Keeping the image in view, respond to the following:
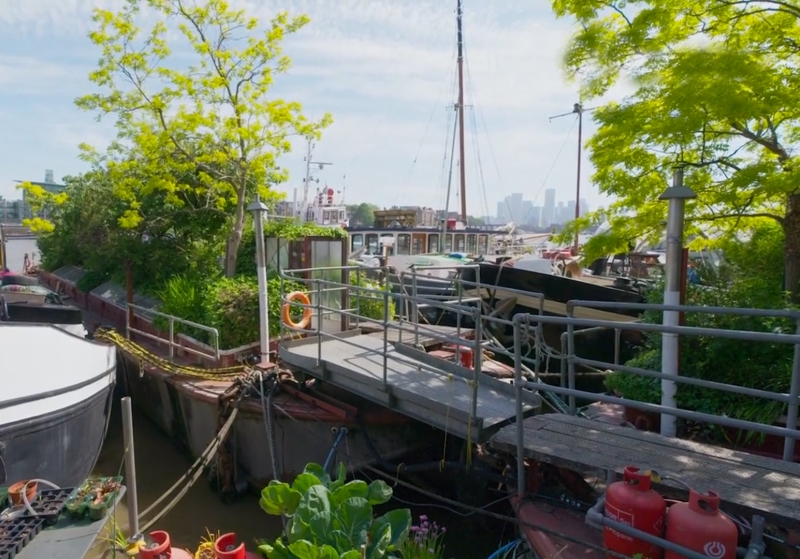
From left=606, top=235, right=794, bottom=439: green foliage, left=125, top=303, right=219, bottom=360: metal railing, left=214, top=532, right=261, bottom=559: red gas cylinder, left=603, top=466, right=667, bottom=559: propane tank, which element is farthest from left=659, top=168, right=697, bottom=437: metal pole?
left=125, top=303, right=219, bottom=360: metal railing

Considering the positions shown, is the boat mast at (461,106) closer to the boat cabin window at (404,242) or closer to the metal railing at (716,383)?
the boat cabin window at (404,242)

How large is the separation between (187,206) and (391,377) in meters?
8.11

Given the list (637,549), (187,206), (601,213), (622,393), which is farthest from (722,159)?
(187,206)

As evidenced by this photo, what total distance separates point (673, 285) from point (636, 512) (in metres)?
2.22

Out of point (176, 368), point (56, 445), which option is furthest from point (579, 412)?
point (176, 368)

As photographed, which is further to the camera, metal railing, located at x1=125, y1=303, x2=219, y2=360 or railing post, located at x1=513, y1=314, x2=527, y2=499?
metal railing, located at x1=125, y1=303, x2=219, y2=360

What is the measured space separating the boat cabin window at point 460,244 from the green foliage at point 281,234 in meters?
12.9

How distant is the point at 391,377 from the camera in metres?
5.39

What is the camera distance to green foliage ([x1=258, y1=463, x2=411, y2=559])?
3.29 metres

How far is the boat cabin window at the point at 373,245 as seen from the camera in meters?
22.1

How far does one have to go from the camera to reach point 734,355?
4.54m

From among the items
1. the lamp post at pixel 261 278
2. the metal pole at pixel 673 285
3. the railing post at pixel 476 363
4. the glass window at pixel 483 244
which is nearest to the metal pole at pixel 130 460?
the railing post at pixel 476 363

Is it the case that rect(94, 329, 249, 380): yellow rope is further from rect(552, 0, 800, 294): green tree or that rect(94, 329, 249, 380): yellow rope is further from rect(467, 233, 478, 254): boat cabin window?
rect(467, 233, 478, 254): boat cabin window

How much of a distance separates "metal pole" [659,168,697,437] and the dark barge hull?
222 inches
